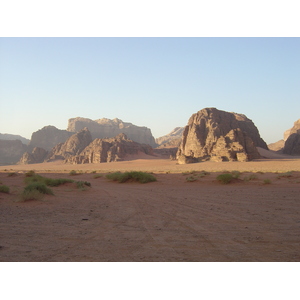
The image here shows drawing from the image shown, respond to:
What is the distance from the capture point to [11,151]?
10975 centimetres

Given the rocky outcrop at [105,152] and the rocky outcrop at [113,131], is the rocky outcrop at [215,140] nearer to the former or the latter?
the rocky outcrop at [105,152]

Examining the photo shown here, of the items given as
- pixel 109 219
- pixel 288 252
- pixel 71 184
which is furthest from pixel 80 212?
pixel 71 184

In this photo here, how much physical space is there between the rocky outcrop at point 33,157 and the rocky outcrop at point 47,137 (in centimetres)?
2873

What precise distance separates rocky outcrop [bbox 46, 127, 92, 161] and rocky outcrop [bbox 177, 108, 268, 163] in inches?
1670

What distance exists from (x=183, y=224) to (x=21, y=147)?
118 meters

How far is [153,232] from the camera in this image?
5.95m

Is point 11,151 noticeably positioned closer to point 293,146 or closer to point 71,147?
point 71,147

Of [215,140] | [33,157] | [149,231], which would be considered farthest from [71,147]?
[149,231]

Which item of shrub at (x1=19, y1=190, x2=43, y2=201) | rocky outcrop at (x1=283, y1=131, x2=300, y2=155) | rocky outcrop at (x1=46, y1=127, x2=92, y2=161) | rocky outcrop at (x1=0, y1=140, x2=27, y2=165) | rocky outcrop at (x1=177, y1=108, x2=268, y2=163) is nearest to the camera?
shrub at (x1=19, y1=190, x2=43, y2=201)

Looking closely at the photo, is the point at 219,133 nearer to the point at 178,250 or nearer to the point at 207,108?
the point at 207,108

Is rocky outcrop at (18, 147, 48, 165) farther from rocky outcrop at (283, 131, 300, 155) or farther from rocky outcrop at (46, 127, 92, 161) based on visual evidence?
rocky outcrop at (283, 131, 300, 155)

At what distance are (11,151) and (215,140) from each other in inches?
3470

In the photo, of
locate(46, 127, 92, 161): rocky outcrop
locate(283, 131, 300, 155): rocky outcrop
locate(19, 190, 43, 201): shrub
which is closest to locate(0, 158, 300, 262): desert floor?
locate(19, 190, 43, 201): shrub

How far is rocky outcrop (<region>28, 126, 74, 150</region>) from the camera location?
120 meters
